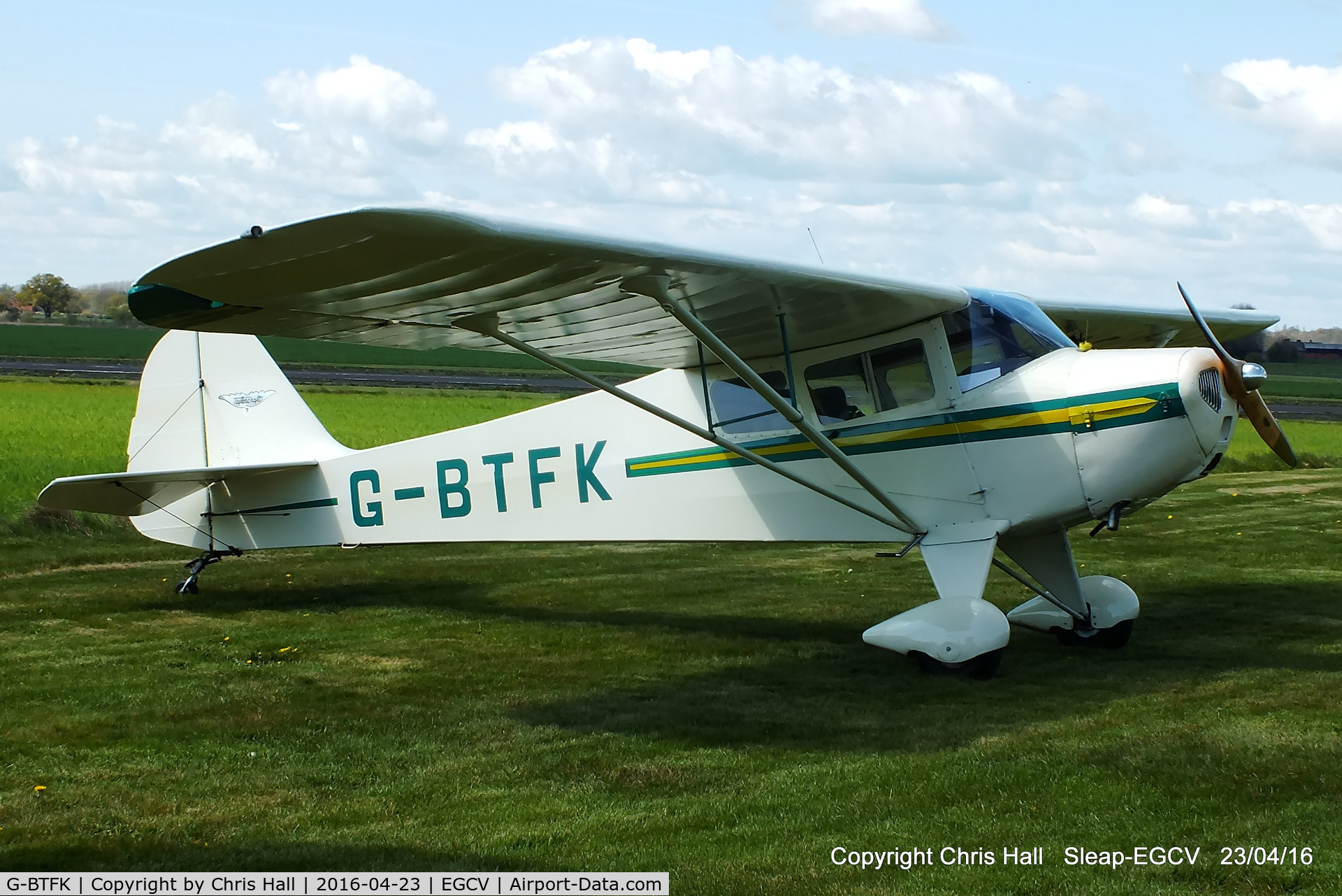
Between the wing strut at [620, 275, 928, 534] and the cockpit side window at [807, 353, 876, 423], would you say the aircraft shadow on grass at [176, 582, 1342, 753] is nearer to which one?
the wing strut at [620, 275, 928, 534]

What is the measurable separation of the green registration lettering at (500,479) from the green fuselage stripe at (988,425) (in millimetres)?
1714

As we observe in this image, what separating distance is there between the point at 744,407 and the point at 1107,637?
2850 millimetres

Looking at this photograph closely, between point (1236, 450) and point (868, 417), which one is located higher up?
point (868, 417)

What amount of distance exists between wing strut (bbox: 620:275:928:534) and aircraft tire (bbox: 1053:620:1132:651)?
55.8 inches

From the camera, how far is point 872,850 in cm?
415

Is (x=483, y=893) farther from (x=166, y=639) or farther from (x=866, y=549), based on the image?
(x=866, y=549)

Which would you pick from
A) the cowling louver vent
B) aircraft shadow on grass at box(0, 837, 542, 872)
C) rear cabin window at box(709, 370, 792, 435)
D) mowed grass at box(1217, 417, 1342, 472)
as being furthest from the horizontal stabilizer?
mowed grass at box(1217, 417, 1342, 472)

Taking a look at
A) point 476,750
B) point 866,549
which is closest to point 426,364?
point 866,549

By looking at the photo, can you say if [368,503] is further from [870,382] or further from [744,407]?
[870,382]

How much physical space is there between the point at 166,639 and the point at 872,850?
20.0 feet

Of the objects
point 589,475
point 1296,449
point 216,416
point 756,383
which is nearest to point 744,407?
point 589,475

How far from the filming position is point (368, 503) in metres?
9.96

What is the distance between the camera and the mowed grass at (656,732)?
166 inches

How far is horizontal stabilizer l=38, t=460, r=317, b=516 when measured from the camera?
9.21m
